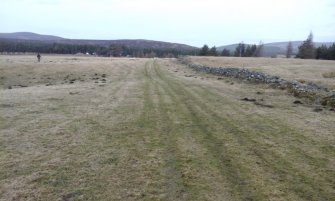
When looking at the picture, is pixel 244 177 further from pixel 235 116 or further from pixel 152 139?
pixel 235 116

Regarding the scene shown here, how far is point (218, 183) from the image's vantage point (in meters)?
9.32

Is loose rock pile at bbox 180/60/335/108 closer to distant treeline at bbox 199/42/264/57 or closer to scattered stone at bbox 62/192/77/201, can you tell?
scattered stone at bbox 62/192/77/201

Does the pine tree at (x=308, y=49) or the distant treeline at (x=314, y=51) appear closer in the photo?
the distant treeline at (x=314, y=51)

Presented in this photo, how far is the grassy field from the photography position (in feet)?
29.5

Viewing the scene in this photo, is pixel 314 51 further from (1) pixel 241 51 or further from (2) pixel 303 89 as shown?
(2) pixel 303 89

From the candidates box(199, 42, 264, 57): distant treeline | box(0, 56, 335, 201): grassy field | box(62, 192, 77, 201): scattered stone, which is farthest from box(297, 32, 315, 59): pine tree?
box(62, 192, 77, 201): scattered stone

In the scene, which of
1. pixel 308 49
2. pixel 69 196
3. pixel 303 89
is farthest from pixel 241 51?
pixel 69 196

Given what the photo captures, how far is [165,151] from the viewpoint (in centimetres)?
1205

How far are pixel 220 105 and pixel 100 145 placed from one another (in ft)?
34.3

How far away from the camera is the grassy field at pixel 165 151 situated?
354 inches

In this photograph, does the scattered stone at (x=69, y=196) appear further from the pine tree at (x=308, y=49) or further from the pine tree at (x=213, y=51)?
the pine tree at (x=213, y=51)

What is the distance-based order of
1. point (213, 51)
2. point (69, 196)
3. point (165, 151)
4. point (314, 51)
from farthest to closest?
point (213, 51) → point (314, 51) → point (165, 151) → point (69, 196)

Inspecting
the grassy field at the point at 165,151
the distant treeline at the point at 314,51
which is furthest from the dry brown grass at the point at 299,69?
the distant treeline at the point at 314,51

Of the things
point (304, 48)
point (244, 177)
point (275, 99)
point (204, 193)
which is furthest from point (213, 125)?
point (304, 48)
